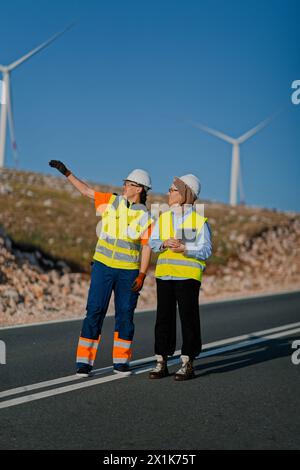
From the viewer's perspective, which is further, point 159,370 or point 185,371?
point 159,370

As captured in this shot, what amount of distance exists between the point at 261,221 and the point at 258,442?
29096 millimetres

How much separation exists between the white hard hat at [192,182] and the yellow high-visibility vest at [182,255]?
0.18m

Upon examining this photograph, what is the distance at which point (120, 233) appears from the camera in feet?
21.7

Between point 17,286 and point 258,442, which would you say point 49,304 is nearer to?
point 17,286

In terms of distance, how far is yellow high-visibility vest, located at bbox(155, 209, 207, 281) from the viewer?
256 inches

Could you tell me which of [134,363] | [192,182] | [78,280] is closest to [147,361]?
[134,363]

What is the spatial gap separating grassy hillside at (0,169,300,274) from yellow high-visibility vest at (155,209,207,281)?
41.0 feet

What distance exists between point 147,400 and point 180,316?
3.60 ft

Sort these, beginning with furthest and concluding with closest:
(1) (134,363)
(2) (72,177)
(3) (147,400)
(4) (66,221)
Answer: (4) (66,221) → (1) (134,363) → (2) (72,177) → (3) (147,400)

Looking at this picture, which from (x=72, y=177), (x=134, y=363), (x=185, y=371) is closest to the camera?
(x=185, y=371)

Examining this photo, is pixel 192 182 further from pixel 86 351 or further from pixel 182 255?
pixel 86 351

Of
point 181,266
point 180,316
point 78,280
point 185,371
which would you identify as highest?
point 78,280

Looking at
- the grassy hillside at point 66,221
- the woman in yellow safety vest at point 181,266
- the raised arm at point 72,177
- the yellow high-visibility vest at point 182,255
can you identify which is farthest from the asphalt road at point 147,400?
the grassy hillside at point 66,221

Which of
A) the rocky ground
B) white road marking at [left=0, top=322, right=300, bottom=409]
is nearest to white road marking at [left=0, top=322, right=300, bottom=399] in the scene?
white road marking at [left=0, top=322, right=300, bottom=409]
